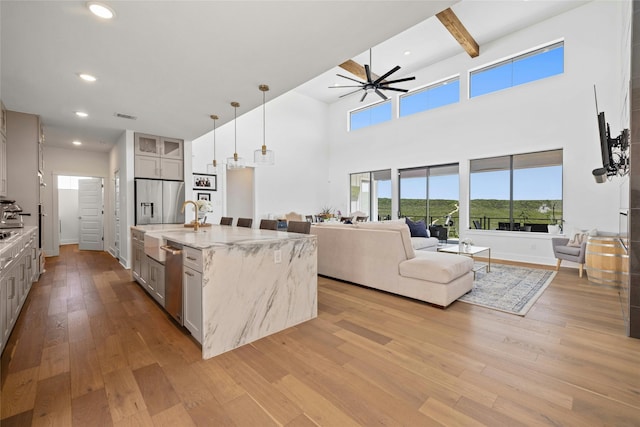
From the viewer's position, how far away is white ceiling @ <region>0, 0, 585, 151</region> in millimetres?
2119

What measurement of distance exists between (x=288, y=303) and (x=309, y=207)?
280 inches

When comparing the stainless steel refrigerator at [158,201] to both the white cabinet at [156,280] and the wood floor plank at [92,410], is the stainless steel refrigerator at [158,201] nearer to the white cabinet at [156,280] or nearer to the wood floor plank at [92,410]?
the white cabinet at [156,280]

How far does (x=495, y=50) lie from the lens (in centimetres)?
636

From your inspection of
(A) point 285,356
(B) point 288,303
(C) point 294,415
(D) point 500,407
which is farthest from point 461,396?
(B) point 288,303

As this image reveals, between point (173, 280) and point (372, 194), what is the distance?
7.34 metres

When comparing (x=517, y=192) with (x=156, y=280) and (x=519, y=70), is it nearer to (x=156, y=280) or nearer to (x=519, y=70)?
(x=519, y=70)

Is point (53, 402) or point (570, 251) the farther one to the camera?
point (570, 251)

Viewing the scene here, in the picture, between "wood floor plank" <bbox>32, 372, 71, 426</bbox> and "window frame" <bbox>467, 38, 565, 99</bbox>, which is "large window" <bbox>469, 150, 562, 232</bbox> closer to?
"window frame" <bbox>467, 38, 565, 99</bbox>

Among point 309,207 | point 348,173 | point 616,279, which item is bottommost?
point 616,279

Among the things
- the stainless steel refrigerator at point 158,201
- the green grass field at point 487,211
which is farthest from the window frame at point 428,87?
the stainless steel refrigerator at point 158,201

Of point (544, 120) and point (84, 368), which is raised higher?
point (544, 120)

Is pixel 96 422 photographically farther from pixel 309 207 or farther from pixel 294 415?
pixel 309 207

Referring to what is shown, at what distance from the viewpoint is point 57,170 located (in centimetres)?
674

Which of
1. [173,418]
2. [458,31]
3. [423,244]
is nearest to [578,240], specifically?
[423,244]
